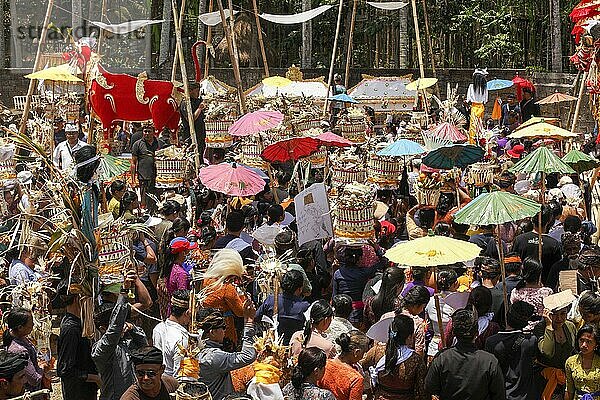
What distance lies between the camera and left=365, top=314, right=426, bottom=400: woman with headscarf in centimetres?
505

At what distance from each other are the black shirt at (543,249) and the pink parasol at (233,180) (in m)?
2.23

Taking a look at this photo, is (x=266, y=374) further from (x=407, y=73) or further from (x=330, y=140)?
(x=407, y=73)

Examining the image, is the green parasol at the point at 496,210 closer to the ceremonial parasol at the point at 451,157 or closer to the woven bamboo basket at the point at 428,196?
the ceremonial parasol at the point at 451,157

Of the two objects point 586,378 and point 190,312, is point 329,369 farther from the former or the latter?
point 586,378

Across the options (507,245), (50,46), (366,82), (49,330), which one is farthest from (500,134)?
(50,46)

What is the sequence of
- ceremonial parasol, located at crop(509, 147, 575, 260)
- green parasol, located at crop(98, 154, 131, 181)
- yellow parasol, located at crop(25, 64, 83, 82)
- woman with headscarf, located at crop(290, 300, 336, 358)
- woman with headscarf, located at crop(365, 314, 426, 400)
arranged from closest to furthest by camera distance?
1. woman with headscarf, located at crop(365, 314, 426, 400)
2. woman with headscarf, located at crop(290, 300, 336, 358)
3. ceremonial parasol, located at crop(509, 147, 575, 260)
4. green parasol, located at crop(98, 154, 131, 181)
5. yellow parasol, located at crop(25, 64, 83, 82)

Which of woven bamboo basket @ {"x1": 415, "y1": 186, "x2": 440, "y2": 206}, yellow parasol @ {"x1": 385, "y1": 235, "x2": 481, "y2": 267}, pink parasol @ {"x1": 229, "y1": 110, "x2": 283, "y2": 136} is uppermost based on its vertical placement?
pink parasol @ {"x1": 229, "y1": 110, "x2": 283, "y2": 136}

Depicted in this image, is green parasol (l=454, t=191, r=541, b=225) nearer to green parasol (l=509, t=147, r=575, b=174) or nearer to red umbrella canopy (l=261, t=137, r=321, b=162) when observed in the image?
green parasol (l=509, t=147, r=575, b=174)

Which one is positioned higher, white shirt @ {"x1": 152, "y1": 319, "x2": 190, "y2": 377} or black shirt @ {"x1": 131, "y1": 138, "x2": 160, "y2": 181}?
black shirt @ {"x1": 131, "y1": 138, "x2": 160, "y2": 181}

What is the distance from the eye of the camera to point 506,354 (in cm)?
538

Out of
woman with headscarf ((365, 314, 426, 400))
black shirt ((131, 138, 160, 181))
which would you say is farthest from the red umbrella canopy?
woman with headscarf ((365, 314, 426, 400))

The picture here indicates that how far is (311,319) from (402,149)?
4.54 meters

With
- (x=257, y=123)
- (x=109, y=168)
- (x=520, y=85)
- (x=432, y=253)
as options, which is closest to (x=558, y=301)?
(x=432, y=253)

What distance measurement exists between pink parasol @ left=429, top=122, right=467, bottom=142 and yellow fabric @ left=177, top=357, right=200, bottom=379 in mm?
7051
